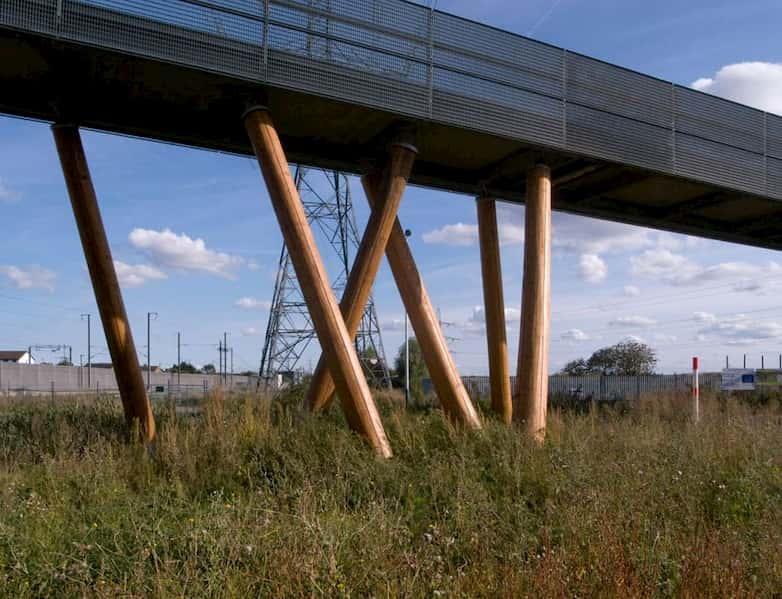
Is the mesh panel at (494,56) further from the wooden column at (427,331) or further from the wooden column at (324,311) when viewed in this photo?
the wooden column at (324,311)

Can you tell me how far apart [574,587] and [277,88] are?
314 inches

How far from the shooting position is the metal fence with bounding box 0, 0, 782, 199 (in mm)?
9461

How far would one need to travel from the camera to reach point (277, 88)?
10.3 metres

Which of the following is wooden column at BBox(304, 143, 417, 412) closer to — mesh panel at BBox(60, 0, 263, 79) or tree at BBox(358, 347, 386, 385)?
mesh panel at BBox(60, 0, 263, 79)

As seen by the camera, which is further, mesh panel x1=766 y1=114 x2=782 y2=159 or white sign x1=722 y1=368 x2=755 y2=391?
white sign x1=722 y1=368 x2=755 y2=391

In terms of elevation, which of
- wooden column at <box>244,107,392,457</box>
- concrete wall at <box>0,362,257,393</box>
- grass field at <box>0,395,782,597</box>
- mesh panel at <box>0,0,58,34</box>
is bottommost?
concrete wall at <box>0,362,257,393</box>

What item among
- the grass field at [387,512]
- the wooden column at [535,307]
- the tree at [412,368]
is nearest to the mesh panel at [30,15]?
the grass field at [387,512]

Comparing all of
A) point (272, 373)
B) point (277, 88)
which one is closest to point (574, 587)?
point (277, 88)

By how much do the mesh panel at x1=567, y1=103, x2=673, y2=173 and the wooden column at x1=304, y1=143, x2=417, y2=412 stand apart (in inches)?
127

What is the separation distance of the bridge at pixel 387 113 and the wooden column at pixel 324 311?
0.02 m

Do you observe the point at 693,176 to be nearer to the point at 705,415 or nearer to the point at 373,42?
the point at 705,415

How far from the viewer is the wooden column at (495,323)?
581 inches

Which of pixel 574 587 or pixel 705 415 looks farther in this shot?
pixel 705 415

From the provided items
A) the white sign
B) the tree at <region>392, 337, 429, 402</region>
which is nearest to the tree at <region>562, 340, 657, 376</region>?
the tree at <region>392, 337, 429, 402</region>
